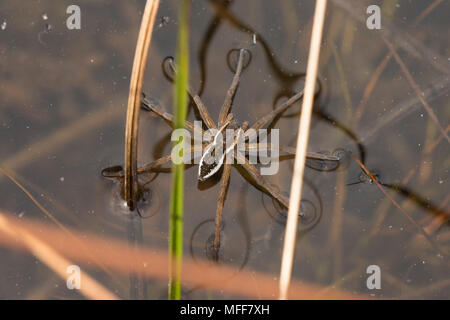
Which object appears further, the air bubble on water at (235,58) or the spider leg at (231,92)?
the air bubble on water at (235,58)

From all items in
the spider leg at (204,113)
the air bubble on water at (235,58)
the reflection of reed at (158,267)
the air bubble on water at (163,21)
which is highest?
the air bubble on water at (163,21)

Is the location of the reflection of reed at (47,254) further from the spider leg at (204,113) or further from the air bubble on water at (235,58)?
the air bubble on water at (235,58)

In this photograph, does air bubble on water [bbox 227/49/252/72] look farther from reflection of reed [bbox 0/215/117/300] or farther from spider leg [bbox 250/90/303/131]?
reflection of reed [bbox 0/215/117/300]

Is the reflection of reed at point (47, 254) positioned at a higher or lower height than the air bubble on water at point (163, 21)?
lower

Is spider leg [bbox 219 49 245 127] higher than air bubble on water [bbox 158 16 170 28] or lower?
lower

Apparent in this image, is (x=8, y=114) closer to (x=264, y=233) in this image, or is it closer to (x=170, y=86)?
(x=170, y=86)

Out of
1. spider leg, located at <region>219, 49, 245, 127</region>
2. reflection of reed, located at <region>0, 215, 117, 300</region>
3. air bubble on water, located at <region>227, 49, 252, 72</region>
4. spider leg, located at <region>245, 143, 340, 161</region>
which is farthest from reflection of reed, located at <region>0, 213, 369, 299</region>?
air bubble on water, located at <region>227, 49, 252, 72</region>

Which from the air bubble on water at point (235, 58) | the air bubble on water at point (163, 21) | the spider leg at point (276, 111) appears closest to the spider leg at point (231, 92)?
the air bubble on water at point (235, 58)
